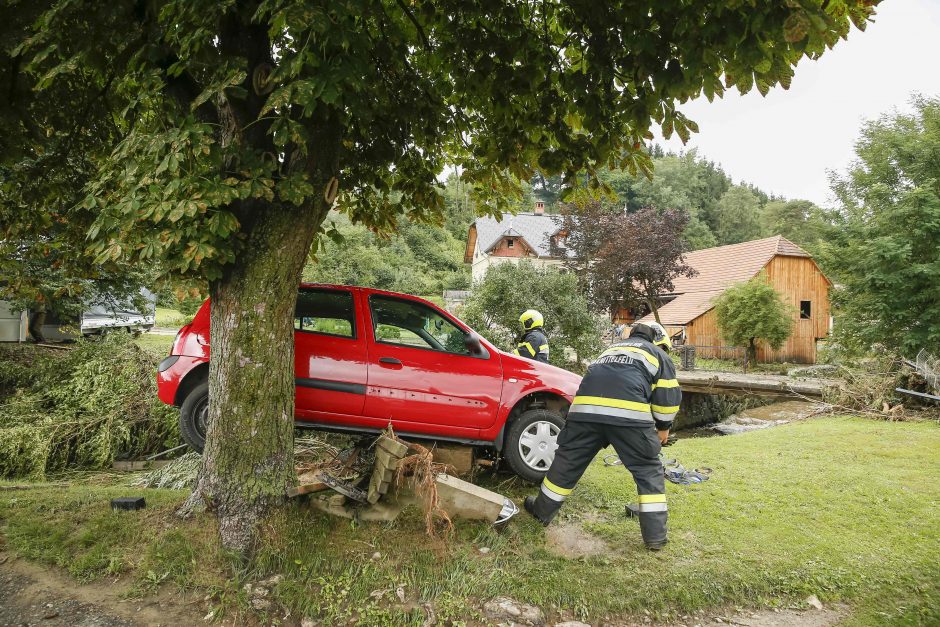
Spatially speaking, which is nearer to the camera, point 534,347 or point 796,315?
point 534,347

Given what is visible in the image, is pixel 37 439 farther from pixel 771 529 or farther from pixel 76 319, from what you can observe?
pixel 771 529

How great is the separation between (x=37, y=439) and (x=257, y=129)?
5.91m

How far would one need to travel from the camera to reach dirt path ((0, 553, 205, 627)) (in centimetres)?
329

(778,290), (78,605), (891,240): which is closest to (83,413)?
(78,605)

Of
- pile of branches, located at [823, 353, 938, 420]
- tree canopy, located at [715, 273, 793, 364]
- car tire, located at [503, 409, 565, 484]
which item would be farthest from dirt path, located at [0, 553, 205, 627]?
tree canopy, located at [715, 273, 793, 364]

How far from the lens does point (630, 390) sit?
4.46 m

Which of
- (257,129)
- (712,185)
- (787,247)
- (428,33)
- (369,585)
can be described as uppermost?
(712,185)

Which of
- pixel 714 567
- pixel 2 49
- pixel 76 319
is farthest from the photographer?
pixel 76 319

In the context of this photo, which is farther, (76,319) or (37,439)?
(76,319)

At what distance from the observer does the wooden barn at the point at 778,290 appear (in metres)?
27.0

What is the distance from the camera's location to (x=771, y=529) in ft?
15.7

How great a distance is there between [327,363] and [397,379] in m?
0.66

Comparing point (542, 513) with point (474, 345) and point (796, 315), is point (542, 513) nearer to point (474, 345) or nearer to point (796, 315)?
point (474, 345)

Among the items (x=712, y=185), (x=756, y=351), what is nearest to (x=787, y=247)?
(x=756, y=351)
